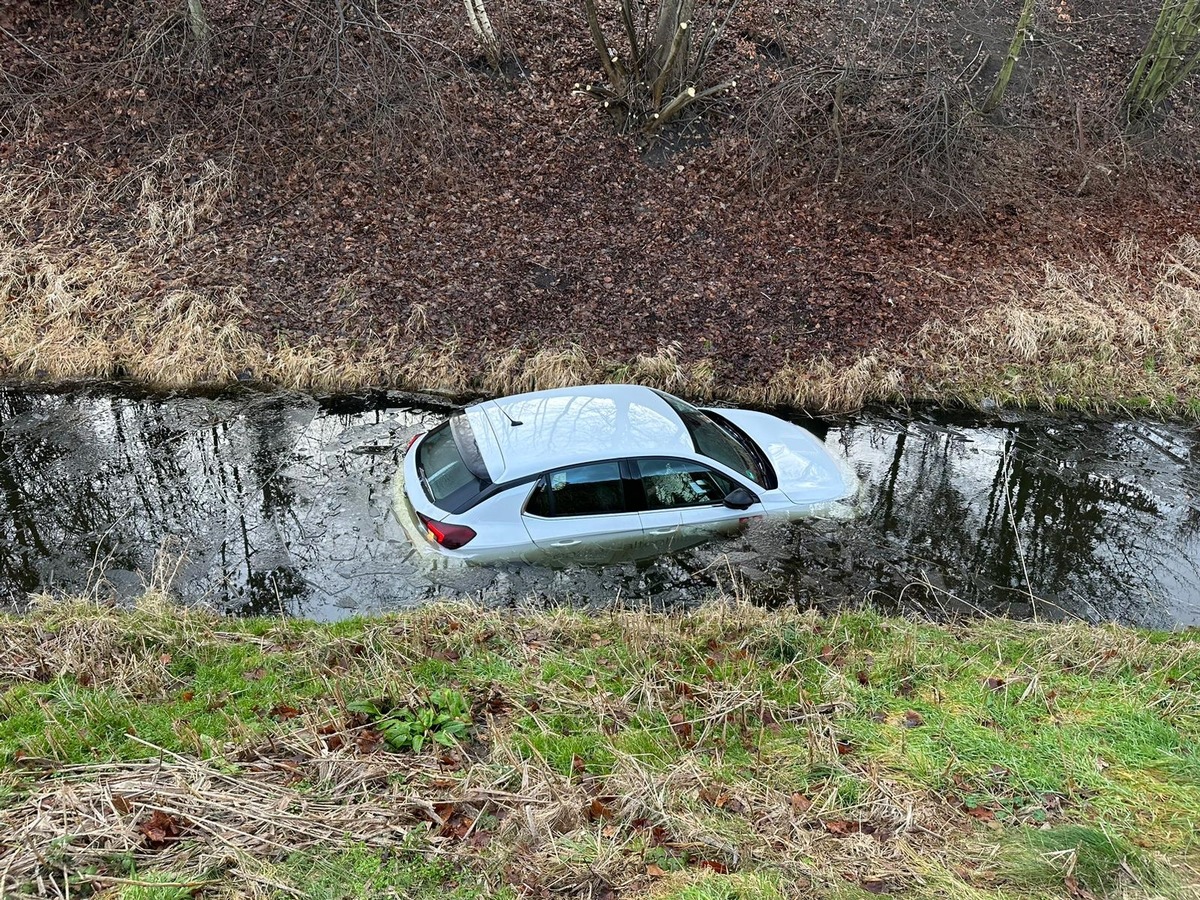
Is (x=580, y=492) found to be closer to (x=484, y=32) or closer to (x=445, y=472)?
(x=445, y=472)

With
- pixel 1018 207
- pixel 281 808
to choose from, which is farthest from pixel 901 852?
pixel 1018 207

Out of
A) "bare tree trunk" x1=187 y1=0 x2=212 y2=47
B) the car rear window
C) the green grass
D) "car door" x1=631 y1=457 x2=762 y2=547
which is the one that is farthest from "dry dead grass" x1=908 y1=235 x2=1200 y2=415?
"bare tree trunk" x1=187 y1=0 x2=212 y2=47

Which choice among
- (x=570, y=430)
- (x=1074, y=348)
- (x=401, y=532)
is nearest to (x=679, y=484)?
(x=570, y=430)

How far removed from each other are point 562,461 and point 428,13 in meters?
12.0

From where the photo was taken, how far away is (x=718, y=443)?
26.1ft

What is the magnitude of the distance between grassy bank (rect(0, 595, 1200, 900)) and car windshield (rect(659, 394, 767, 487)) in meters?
1.69

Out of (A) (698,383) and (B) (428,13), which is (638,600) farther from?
(B) (428,13)

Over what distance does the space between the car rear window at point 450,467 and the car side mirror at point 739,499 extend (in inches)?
91.5

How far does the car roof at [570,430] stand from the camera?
7.09 metres

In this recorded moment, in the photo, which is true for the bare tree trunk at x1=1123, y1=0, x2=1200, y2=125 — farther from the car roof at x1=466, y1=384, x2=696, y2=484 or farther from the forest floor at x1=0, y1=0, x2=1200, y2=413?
the car roof at x1=466, y1=384, x2=696, y2=484

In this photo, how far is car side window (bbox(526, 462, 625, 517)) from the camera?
23.3 ft

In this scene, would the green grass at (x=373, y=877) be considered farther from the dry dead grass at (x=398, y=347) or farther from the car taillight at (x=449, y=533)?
the dry dead grass at (x=398, y=347)

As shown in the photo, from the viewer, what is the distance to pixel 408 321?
11.2m

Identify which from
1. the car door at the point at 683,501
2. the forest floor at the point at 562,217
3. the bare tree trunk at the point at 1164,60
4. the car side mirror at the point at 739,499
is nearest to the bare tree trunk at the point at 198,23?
the forest floor at the point at 562,217
